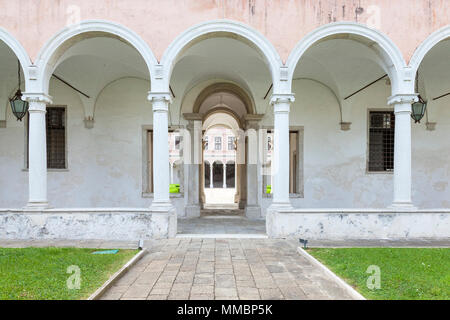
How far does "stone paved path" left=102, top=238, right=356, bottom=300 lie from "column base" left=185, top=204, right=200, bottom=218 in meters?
4.05

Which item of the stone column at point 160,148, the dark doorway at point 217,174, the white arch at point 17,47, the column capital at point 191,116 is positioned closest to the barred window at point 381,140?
the column capital at point 191,116

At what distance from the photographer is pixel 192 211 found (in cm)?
1123

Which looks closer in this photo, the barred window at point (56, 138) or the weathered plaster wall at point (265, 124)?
the weathered plaster wall at point (265, 124)

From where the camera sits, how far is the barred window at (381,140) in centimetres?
1171

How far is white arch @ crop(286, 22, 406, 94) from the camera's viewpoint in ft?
25.4

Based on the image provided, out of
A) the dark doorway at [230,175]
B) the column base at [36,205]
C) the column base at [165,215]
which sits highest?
the column base at [36,205]

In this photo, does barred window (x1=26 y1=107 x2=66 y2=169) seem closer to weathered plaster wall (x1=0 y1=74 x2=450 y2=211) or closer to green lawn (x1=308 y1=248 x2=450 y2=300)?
weathered plaster wall (x1=0 y1=74 x2=450 y2=211)

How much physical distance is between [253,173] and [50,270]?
7.79 meters

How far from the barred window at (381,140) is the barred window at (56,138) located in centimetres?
1168

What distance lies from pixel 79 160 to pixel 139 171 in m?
2.26

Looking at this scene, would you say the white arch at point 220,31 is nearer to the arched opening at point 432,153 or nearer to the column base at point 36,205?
the column base at point 36,205

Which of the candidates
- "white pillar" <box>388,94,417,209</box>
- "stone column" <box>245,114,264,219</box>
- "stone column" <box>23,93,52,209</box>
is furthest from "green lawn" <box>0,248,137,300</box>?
"white pillar" <box>388,94,417,209</box>

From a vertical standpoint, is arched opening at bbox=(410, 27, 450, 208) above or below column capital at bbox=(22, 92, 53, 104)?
below

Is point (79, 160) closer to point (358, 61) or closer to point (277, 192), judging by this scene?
point (277, 192)
